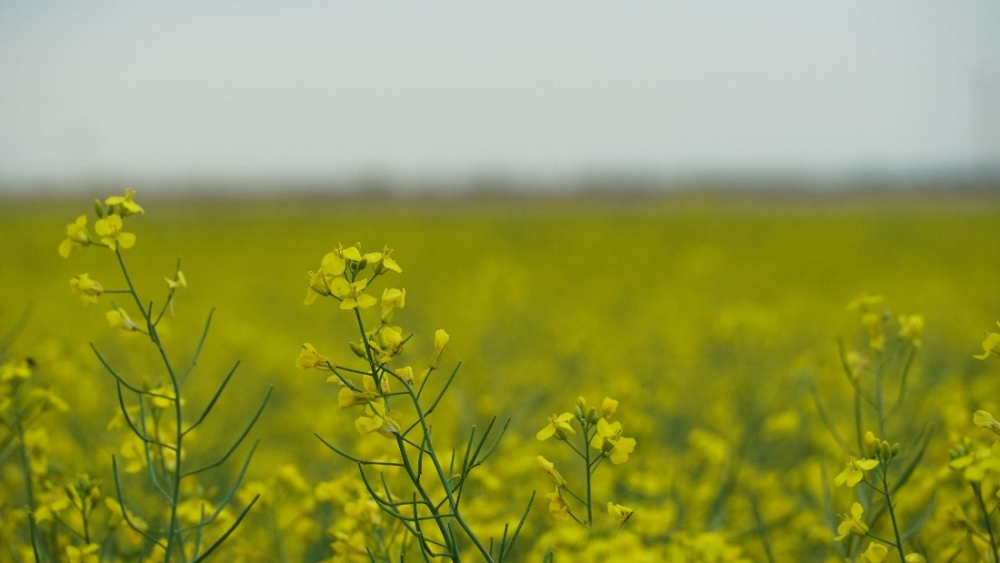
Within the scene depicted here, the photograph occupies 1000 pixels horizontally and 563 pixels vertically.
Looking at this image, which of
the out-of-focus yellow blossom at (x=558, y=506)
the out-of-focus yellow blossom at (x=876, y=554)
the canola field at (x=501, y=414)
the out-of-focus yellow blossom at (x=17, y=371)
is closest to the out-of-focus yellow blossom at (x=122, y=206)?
the canola field at (x=501, y=414)

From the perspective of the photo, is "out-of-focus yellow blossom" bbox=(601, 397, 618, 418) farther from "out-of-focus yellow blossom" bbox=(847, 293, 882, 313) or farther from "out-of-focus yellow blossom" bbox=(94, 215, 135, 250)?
"out-of-focus yellow blossom" bbox=(94, 215, 135, 250)

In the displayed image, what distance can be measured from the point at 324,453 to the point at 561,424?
2.64 meters

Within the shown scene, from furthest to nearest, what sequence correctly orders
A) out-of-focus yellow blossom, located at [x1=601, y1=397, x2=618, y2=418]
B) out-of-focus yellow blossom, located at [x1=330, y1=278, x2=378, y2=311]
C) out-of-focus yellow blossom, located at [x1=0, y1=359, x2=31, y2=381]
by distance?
out-of-focus yellow blossom, located at [x1=0, y1=359, x2=31, y2=381] < out-of-focus yellow blossom, located at [x1=601, y1=397, x2=618, y2=418] < out-of-focus yellow blossom, located at [x1=330, y1=278, x2=378, y2=311]

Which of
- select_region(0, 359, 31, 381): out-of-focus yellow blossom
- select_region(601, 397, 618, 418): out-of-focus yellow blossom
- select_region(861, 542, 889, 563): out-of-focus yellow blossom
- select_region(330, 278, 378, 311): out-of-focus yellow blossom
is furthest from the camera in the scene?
select_region(0, 359, 31, 381): out-of-focus yellow blossom

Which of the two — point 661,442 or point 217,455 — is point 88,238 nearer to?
point 217,455

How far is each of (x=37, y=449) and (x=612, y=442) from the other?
1.26m

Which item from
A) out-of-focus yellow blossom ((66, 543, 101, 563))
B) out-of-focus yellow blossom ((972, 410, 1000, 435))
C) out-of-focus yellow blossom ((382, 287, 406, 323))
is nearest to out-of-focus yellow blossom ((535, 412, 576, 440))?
out-of-focus yellow blossom ((382, 287, 406, 323))

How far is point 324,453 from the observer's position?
3.90 m

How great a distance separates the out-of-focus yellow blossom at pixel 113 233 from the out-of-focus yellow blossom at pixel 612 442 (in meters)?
0.81

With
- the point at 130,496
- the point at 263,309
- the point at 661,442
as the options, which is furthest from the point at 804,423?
A: the point at 263,309

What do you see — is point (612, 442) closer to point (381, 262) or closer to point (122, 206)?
point (381, 262)

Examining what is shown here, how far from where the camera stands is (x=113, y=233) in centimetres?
153

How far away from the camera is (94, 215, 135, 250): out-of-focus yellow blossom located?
1505 millimetres

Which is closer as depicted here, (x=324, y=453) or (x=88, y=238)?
(x=88, y=238)
